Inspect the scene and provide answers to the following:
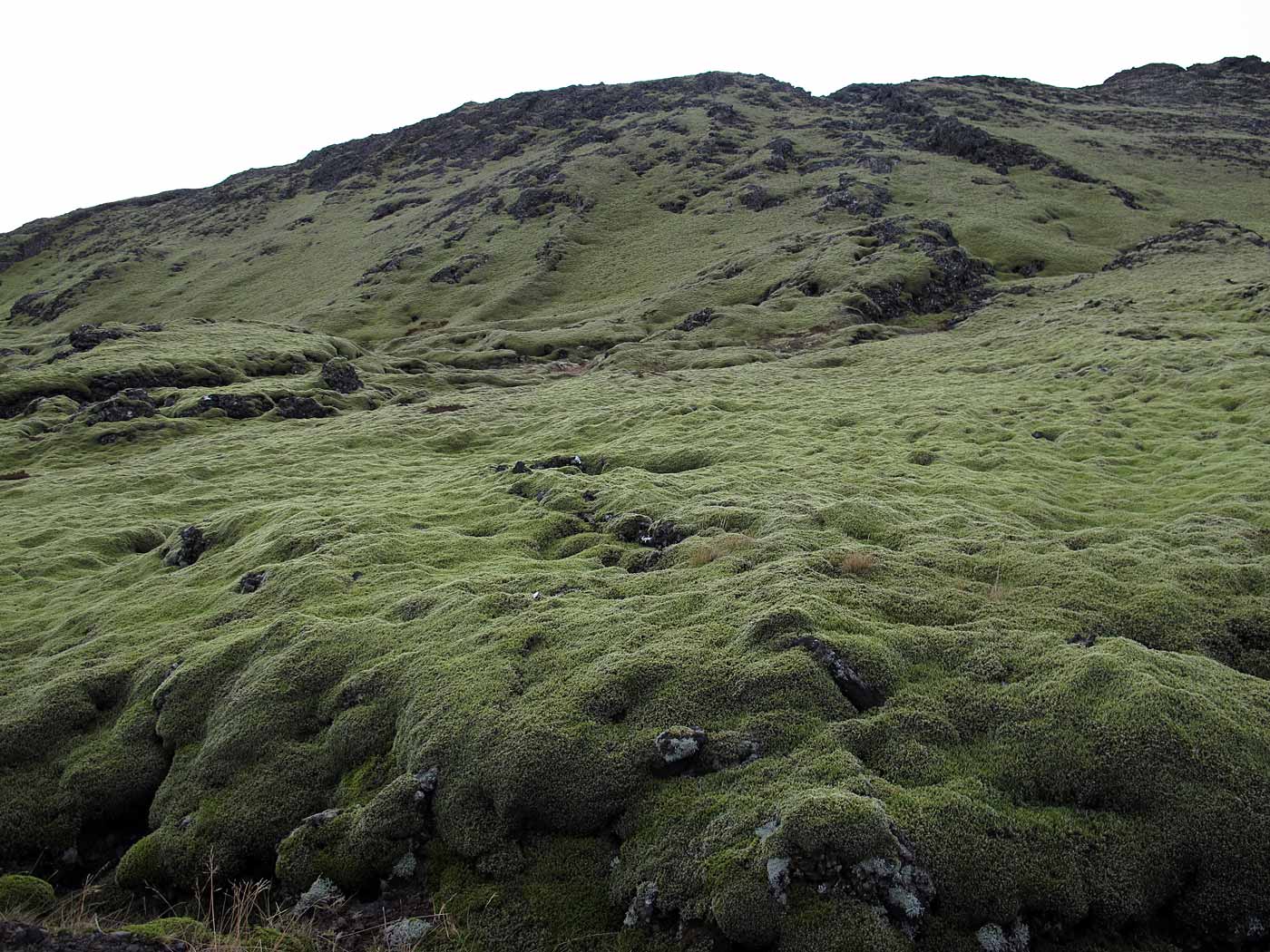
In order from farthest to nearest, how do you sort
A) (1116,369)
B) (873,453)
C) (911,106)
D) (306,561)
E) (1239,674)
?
1. (911,106)
2. (1116,369)
3. (873,453)
4. (306,561)
5. (1239,674)

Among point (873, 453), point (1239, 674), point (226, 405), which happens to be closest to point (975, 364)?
point (873, 453)

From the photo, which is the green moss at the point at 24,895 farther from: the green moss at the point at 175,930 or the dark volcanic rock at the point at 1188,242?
the dark volcanic rock at the point at 1188,242

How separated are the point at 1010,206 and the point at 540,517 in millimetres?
123929

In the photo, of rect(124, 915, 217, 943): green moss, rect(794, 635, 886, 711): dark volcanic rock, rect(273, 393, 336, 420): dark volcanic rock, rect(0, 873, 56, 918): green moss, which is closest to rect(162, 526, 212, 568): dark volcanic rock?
rect(0, 873, 56, 918): green moss

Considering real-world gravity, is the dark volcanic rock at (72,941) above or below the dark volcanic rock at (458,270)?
below

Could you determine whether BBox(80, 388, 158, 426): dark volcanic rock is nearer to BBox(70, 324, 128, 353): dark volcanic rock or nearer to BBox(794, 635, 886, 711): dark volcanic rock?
BBox(70, 324, 128, 353): dark volcanic rock

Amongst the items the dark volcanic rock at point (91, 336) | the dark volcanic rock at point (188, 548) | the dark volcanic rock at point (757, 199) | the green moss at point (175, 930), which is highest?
the dark volcanic rock at point (757, 199)

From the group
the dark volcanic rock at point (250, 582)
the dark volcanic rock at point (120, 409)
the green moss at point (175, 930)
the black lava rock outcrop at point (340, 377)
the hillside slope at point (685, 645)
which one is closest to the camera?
the green moss at point (175, 930)

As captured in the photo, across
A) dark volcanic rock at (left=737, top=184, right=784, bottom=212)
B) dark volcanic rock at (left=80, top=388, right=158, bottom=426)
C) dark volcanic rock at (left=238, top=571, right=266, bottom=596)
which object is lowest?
dark volcanic rock at (left=238, top=571, right=266, bottom=596)

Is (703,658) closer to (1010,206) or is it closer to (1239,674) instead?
(1239,674)

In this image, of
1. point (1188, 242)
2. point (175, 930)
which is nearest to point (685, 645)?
point (175, 930)

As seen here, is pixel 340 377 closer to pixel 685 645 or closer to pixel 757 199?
pixel 685 645

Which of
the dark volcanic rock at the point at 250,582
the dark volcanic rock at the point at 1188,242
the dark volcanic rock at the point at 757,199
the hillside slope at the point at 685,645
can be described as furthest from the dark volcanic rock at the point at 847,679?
the dark volcanic rock at the point at 757,199

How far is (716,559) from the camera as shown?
18281 millimetres
